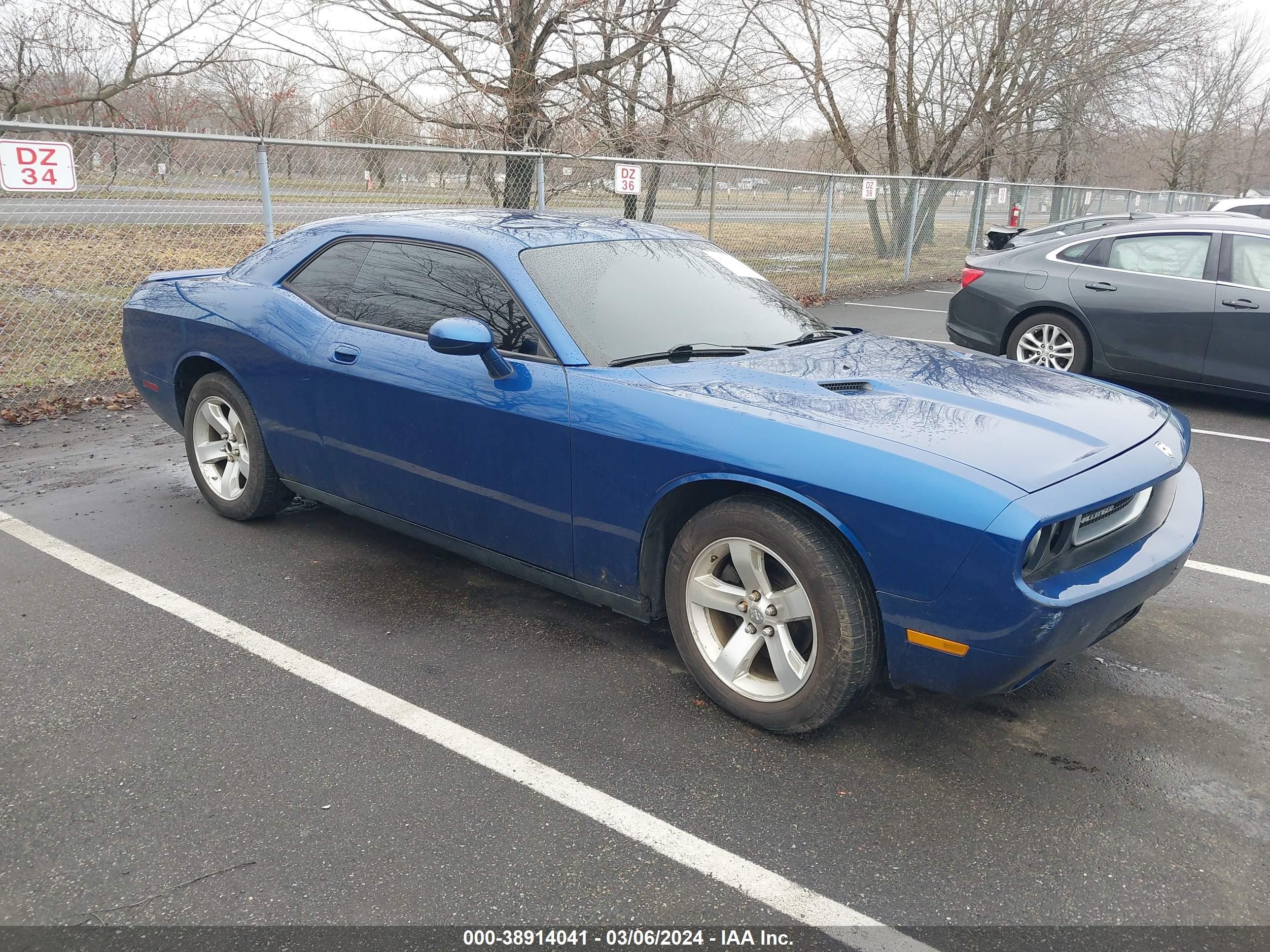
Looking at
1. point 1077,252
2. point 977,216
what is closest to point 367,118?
point 1077,252

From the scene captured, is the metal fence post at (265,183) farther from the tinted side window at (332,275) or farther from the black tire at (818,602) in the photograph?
the black tire at (818,602)

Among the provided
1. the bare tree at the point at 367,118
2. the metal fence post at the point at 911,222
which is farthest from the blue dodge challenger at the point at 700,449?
the metal fence post at the point at 911,222

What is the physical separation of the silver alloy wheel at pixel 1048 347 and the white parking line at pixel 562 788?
6472mm

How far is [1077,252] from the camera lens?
8.12m

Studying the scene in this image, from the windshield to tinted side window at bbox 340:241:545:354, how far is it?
16cm

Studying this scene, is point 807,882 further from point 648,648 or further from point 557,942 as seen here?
Result: point 648,648

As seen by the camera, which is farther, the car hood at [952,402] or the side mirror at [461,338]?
the side mirror at [461,338]

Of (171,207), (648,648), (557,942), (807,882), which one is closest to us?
(557,942)

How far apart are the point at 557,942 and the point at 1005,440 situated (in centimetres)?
187

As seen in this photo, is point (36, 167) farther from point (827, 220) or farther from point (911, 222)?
point (911, 222)

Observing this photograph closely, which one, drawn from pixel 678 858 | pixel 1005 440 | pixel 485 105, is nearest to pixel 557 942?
pixel 678 858

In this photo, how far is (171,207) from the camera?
26.8ft

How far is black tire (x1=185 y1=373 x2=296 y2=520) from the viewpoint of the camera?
4617 millimetres

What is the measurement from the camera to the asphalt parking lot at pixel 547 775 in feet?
7.66
